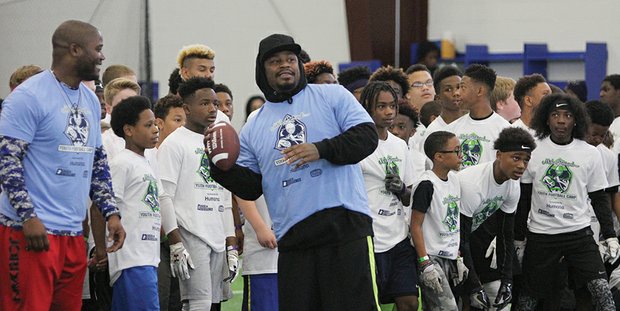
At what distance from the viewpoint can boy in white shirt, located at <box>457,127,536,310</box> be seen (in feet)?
28.9

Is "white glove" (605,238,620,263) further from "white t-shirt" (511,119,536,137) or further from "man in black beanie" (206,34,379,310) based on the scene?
"man in black beanie" (206,34,379,310)

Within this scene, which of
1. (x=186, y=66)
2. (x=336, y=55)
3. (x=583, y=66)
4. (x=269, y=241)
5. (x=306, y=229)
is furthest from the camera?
(x=336, y=55)

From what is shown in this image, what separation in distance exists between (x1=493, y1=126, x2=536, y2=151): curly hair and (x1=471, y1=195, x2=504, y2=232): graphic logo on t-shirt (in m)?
0.41

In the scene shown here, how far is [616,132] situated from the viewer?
11367mm

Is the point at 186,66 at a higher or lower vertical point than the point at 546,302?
higher

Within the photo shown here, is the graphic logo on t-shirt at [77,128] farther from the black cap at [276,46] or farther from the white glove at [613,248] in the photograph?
the white glove at [613,248]

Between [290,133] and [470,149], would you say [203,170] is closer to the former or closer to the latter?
[290,133]

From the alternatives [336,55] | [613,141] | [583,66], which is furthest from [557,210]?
[336,55]

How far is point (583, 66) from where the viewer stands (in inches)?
728

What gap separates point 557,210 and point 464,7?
36.7ft

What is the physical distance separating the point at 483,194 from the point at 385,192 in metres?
1.12

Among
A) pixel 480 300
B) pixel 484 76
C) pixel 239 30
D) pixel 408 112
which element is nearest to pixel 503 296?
pixel 480 300

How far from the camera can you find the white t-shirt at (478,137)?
9.22m

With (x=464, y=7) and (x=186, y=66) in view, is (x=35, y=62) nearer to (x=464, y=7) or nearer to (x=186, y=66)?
(x=186, y=66)
